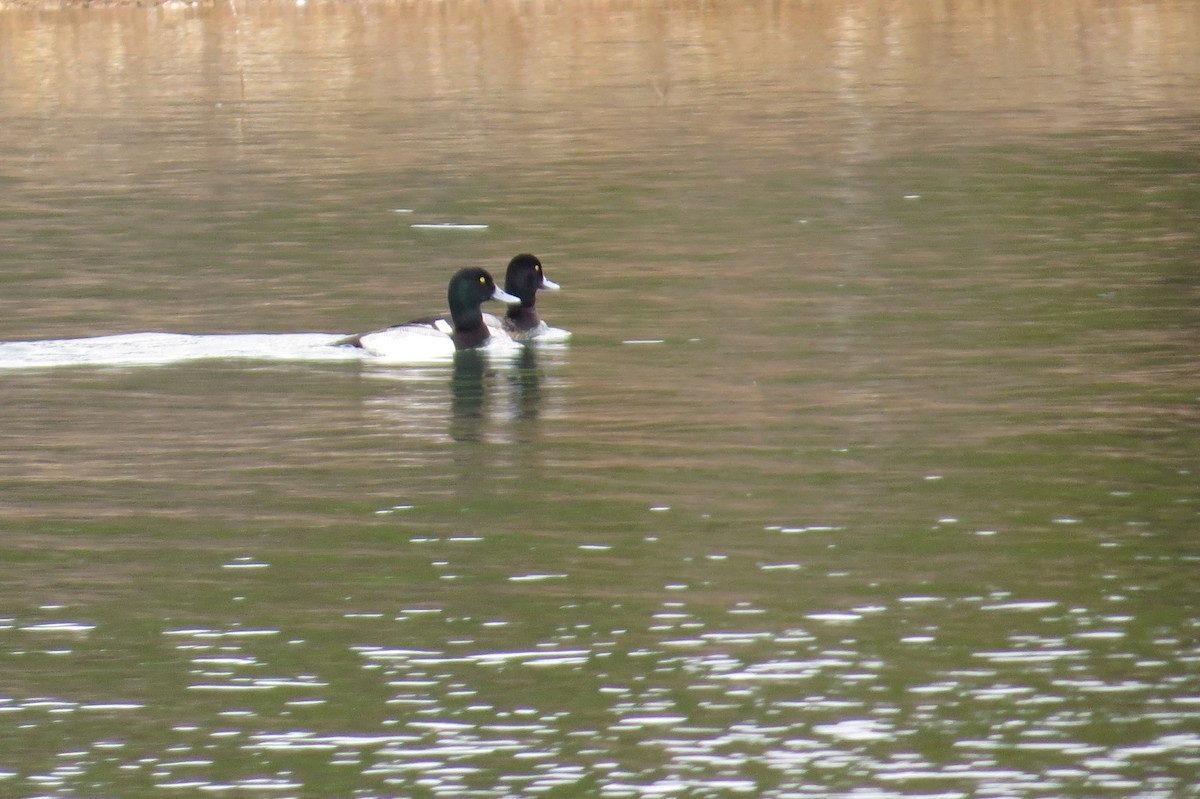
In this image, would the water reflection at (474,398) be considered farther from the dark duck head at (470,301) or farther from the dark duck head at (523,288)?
the dark duck head at (523,288)

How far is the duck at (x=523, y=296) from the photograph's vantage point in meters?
19.2

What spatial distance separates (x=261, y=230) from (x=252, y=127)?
12997 millimetres

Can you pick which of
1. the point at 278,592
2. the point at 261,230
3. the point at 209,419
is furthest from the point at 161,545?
the point at 261,230

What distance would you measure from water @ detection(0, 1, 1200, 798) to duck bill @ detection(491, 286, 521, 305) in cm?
62

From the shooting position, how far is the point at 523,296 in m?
19.5

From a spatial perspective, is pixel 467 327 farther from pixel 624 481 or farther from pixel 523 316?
pixel 624 481

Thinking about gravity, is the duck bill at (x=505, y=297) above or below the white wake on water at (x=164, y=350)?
above

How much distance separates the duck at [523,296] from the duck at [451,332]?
62 mm

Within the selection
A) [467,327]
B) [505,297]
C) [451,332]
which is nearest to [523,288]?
[505,297]

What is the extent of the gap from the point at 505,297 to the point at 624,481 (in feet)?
20.3

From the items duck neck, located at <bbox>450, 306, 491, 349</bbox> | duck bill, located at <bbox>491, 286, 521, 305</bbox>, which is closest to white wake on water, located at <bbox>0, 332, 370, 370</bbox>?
duck neck, located at <bbox>450, 306, 491, 349</bbox>

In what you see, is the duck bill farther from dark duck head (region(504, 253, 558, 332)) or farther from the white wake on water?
the white wake on water

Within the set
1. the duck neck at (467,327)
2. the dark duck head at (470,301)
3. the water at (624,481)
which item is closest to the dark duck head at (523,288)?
the dark duck head at (470,301)

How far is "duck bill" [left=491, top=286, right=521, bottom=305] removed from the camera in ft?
62.8
